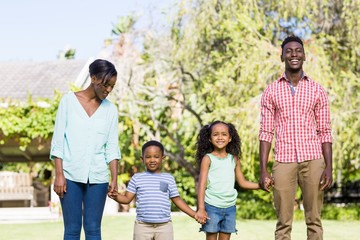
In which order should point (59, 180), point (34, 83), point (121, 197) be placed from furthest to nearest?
1. point (34, 83)
2. point (121, 197)
3. point (59, 180)

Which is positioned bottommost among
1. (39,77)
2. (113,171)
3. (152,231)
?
(152,231)

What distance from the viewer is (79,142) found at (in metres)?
4.57

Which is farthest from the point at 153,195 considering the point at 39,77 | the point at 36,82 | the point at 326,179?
the point at 39,77

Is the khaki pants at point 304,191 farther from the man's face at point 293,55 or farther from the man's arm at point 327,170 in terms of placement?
the man's face at point 293,55

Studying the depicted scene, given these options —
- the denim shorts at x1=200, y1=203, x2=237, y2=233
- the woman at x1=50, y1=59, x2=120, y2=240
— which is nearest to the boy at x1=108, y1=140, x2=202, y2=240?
the denim shorts at x1=200, y1=203, x2=237, y2=233

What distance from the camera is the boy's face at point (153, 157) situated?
5.16 m

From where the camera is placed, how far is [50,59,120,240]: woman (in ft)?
14.8

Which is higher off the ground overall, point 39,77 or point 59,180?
point 39,77

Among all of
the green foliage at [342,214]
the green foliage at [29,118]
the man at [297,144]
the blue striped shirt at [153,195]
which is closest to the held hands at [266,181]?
the man at [297,144]

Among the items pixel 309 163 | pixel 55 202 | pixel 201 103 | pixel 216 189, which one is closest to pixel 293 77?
pixel 309 163

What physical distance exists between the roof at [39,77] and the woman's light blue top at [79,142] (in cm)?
Answer: 1305

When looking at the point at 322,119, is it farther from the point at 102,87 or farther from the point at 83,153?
the point at 83,153

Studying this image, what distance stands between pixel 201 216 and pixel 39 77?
15836 millimetres

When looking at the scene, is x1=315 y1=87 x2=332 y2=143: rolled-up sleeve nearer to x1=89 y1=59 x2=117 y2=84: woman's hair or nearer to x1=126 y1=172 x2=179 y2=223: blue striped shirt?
x1=126 y1=172 x2=179 y2=223: blue striped shirt
